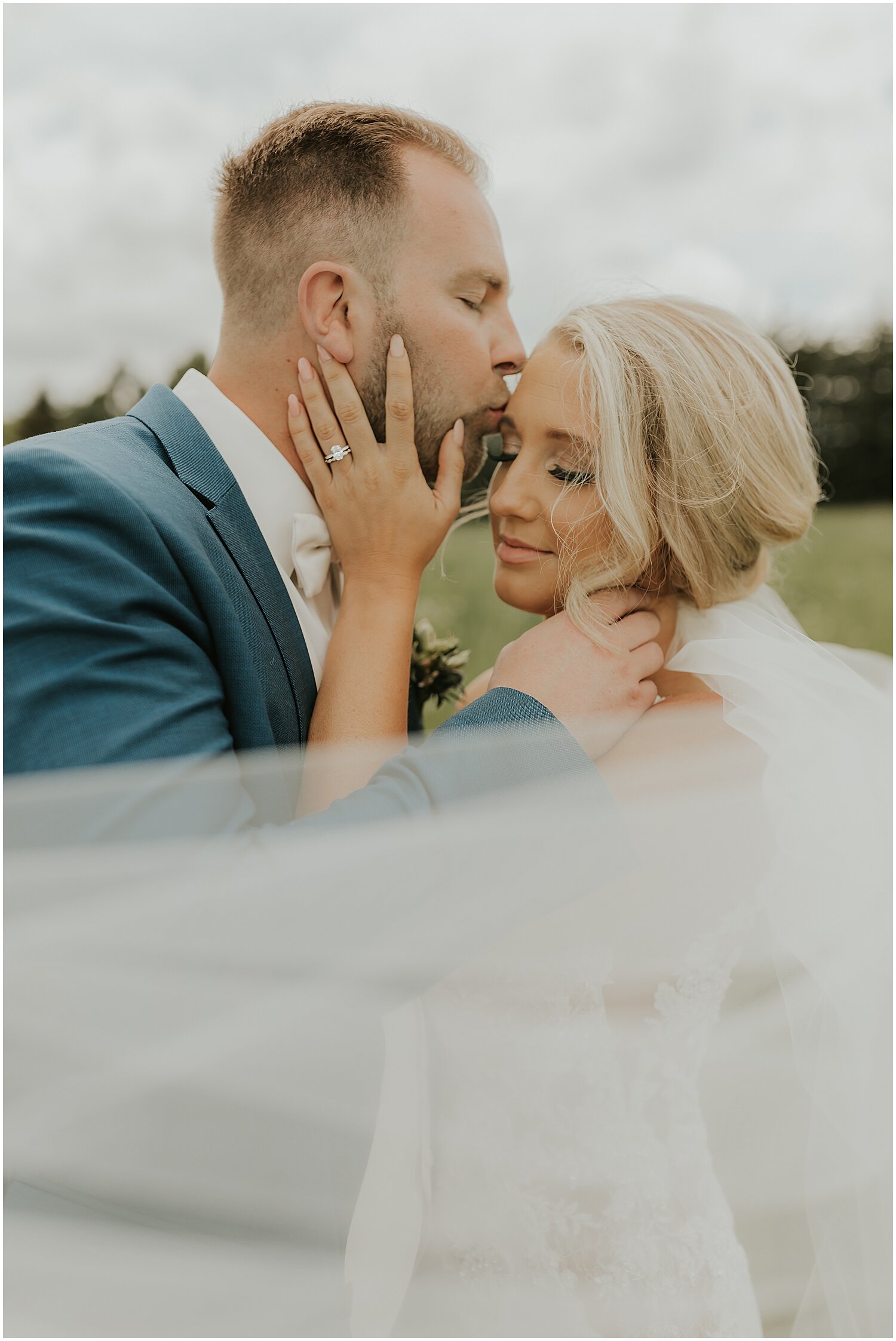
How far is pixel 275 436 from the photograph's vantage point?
206cm

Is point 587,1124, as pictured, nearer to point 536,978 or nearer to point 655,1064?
point 655,1064

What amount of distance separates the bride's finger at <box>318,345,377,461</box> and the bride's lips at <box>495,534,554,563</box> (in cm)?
38

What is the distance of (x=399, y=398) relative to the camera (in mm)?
2029

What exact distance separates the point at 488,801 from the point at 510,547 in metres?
0.79

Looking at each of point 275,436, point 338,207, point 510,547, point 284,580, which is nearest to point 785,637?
point 510,547

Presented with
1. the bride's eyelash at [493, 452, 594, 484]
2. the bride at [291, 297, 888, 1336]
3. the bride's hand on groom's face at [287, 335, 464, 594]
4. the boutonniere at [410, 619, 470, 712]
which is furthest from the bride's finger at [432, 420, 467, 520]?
the boutonniere at [410, 619, 470, 712]

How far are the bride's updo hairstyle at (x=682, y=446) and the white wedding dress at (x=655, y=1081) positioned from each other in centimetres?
37

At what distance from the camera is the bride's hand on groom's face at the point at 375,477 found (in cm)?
191

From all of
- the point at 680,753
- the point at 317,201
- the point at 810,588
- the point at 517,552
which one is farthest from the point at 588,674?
the point at 810,588

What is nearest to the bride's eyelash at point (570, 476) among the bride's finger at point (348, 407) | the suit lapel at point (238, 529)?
the bride's finger at point (348, 407)

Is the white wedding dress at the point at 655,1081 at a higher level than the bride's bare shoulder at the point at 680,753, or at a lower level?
lower

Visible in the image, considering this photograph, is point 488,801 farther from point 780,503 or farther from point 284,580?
point 780,503

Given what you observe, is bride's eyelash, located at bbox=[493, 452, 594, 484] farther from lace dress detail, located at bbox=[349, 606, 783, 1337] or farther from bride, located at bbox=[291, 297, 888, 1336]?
lace dress detail, located at bbox=[349, 606, 783, 1337]

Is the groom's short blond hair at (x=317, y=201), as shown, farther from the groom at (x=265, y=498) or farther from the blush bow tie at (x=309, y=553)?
the blush bow tie at (x=309, y=553)
